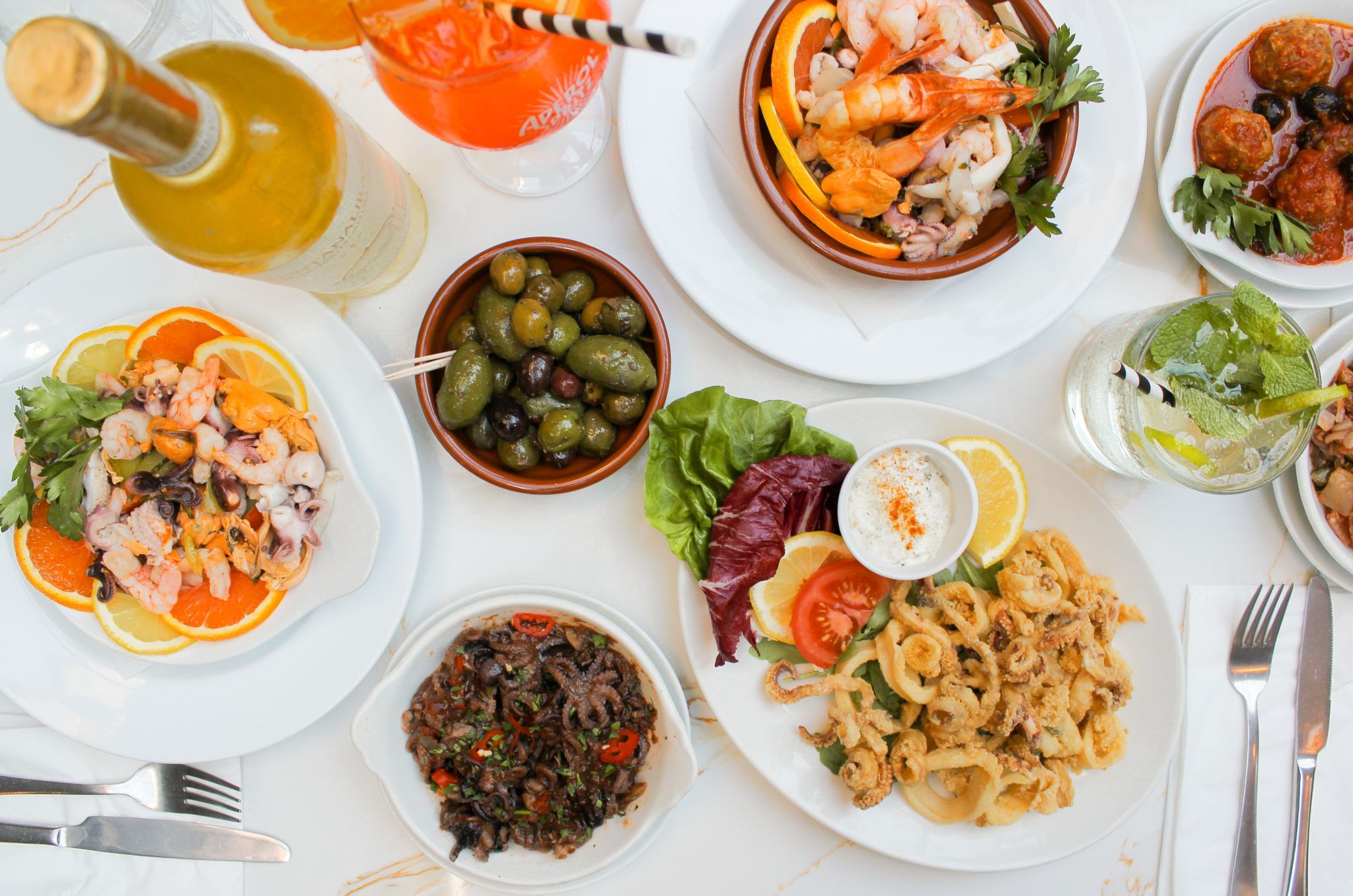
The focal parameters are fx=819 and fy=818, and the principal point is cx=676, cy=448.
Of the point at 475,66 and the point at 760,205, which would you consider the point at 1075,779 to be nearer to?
the point at 760,205

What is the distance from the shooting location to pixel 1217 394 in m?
1.68

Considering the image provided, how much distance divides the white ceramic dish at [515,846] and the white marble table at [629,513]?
13cm

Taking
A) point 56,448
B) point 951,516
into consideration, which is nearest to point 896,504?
point 951,516

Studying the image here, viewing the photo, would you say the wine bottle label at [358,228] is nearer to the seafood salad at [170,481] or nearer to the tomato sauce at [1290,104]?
the seafood salad at [170,481]

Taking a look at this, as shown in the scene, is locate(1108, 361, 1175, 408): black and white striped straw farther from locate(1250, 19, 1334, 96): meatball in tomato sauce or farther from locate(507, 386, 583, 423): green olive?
locate(507, 386, 583, 423): green olive

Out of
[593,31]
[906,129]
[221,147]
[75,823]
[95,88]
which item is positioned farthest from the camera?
[75,823]

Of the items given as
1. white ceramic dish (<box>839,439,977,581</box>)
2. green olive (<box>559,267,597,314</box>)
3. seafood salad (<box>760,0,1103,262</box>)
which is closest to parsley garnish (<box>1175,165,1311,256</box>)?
seafood salad (<box>760,0,1103,262</box>)

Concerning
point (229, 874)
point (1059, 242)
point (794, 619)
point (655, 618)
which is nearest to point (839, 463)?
point (794, 619)

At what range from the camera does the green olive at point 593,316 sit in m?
1.65

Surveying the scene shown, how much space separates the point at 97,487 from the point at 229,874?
3.19 ft

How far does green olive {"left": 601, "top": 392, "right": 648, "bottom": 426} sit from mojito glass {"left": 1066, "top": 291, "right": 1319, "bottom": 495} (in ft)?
3.29

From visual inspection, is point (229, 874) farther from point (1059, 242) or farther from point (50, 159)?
point (1059, 242)

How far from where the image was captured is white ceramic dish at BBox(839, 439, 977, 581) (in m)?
1.62

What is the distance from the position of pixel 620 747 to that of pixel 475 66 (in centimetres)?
135
